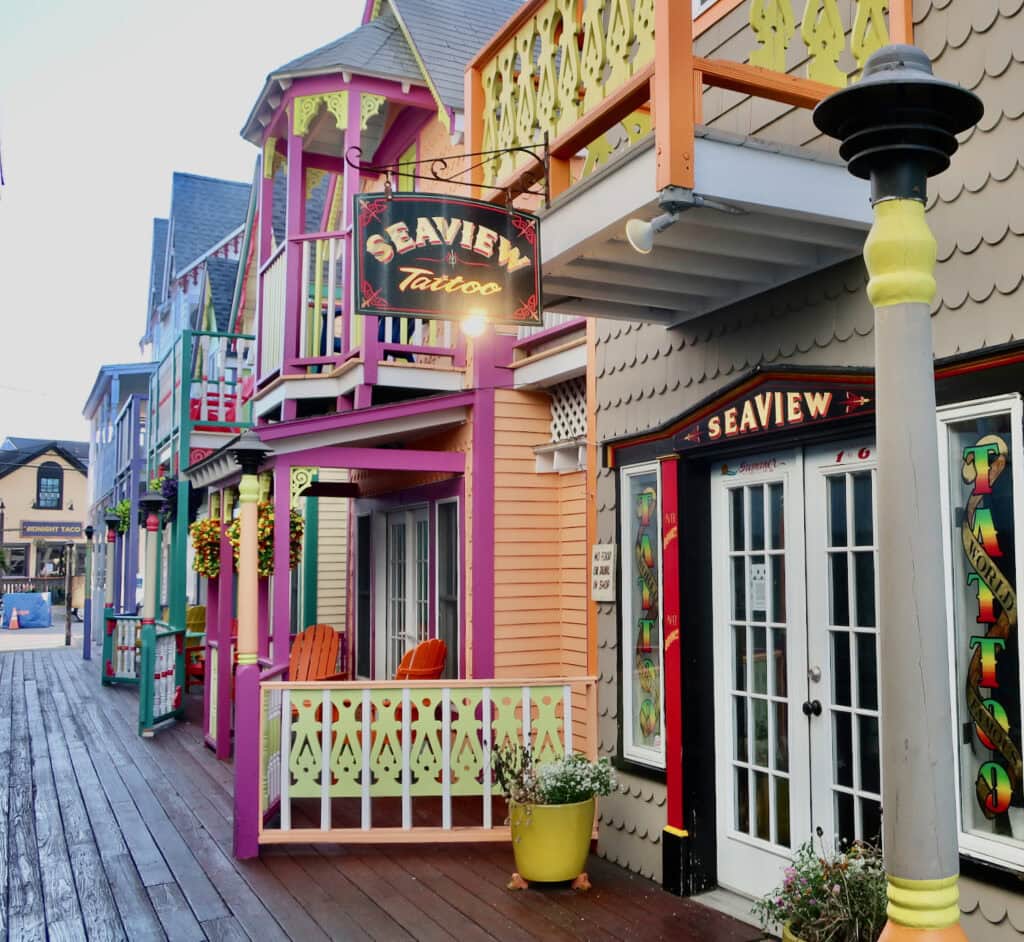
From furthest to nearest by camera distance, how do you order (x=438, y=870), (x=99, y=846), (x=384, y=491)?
(x=384, y=491), (x=99, y=846), (x=438, y=870)

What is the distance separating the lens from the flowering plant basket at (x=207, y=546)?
921cm

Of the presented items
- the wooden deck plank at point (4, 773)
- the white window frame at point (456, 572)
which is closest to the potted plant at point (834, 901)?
the wooden deck plank at point (4, 773)

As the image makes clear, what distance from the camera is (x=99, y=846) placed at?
5.93 meters

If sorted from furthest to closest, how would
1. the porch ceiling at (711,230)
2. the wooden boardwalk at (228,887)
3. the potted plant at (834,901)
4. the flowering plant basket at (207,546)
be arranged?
the flowering plant basket at (207,546), the wooden boardwalk at (228,887), the porch ceiling at (711,230), the potted plant at (834,901)

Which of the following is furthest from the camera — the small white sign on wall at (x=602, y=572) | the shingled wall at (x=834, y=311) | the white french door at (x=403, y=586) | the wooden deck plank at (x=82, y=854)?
the white french door at (x=403, y=586)

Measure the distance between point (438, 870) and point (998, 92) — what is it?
4591mm

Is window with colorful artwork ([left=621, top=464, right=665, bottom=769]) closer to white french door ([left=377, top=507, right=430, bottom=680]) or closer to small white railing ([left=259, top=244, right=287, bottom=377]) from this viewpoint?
white french door ([left=377, top=507, right=430, bottom=680])

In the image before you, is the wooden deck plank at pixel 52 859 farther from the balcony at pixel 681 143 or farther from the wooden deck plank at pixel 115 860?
the balcony at pixel 681 143

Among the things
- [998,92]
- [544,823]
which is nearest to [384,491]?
[544,823]

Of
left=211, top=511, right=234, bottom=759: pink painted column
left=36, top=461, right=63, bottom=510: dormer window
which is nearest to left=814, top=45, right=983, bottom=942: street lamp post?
left=211, top=511, right=234, bottom=759: pink painted column

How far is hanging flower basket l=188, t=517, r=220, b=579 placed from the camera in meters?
9.21

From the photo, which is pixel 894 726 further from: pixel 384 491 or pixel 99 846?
pixel 384 491

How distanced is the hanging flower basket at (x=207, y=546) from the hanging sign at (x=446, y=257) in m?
5.53

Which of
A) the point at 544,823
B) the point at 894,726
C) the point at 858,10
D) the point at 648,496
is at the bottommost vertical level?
the point at 544,823
